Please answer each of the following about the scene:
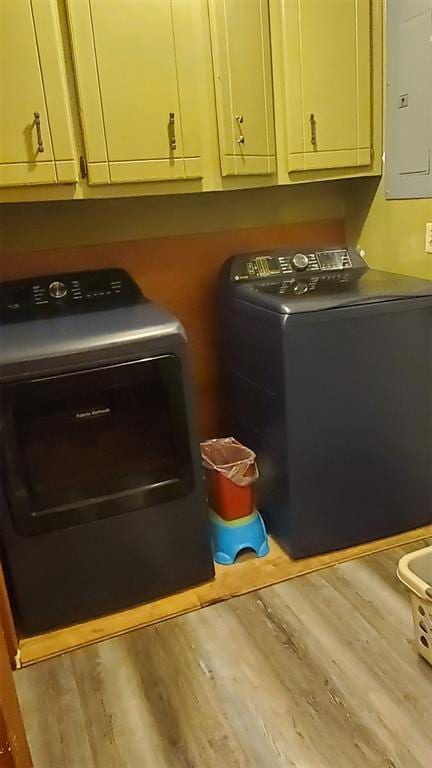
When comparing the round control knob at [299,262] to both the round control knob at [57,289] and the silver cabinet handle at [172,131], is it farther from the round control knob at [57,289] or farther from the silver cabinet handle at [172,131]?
the round control knob at [57,289]

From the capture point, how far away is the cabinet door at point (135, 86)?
1.85 metres

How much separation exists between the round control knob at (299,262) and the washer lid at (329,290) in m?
0.04

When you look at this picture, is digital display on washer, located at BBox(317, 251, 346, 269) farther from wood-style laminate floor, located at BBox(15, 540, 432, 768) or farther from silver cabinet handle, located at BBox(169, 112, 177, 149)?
wood-style laminate floor, located at BBox(15, 540, 432, 768)

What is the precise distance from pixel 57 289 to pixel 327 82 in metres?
1.24

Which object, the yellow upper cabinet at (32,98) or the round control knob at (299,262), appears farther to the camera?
the round control knob at (299,262)

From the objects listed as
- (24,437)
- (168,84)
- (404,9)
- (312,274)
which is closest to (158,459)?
(24,437)

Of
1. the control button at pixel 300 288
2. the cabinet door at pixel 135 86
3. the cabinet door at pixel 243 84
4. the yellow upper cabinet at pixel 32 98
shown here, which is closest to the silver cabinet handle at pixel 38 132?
the yellow upper cabinet at pixel 32 98

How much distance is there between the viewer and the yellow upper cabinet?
5.76 feet

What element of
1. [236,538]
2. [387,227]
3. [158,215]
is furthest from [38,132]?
[236,538]

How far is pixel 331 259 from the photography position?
100 inches

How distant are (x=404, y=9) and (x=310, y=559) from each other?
1.97 meters

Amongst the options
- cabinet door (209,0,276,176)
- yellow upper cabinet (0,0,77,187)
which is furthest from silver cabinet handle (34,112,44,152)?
cabinet door (209,0,276,176)

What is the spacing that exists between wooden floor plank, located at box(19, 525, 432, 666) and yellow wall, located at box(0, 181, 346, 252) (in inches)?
52.4

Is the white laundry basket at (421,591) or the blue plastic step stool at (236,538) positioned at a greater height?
the white laundry basket at (421,591)
